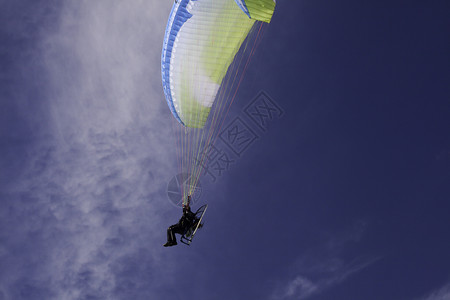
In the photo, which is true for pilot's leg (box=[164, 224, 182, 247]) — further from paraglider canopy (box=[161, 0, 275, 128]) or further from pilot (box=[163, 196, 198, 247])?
paraglider canopy (box=[161, 0, 275, 128])

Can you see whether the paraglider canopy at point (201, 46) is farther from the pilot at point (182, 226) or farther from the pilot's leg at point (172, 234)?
the pilot's leg at point (172, 234)

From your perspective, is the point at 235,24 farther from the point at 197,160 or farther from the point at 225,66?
the point at 197,160

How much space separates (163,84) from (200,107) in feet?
5.91

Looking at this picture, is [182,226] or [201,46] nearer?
[201,46]

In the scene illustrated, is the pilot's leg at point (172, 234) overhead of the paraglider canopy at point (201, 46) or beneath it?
beneath

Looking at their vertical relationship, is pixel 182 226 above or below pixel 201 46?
below

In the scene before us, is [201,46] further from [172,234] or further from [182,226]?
[172,234]

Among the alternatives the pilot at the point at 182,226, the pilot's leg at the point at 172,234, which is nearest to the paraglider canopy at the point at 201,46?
the pilot at the point at 182,226

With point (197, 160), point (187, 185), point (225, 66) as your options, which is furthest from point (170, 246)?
point (225, 66)

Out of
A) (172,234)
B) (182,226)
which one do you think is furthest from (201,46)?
(172,234)

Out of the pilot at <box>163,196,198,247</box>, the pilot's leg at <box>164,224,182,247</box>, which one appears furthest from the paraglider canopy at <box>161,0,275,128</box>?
the pilot's leg at <box>164,224,182,247</box>

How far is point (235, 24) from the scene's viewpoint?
13953 mm

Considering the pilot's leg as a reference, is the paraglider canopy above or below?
above

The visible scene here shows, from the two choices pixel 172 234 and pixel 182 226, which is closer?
pixel 172 234
